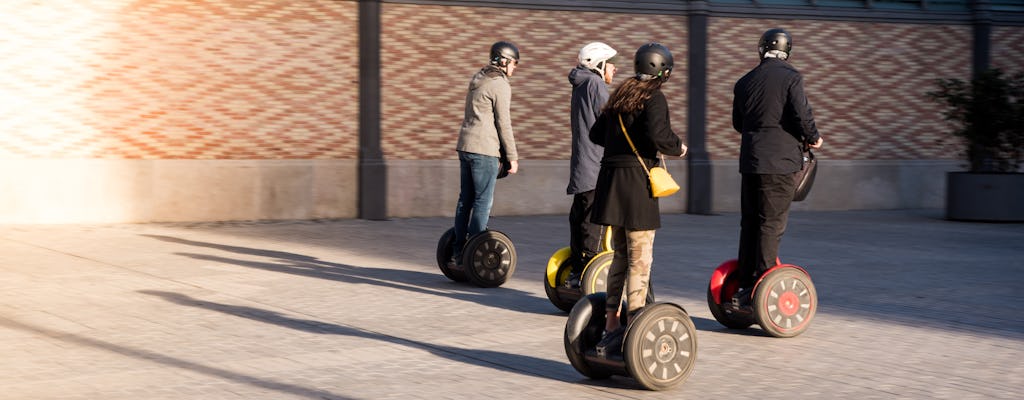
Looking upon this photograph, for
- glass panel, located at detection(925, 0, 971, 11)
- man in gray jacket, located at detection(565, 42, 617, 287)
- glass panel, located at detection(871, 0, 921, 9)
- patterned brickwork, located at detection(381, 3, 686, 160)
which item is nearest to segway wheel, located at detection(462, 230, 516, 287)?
man in gray jacket, located at detection(565, 42, 617, 287)

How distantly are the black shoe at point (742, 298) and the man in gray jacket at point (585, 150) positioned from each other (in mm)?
981

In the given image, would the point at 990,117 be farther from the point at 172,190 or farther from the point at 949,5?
the point at 172,190

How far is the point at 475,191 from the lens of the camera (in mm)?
9352

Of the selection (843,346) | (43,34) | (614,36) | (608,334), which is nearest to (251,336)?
(608,334)

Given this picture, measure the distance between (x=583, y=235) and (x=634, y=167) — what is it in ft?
6.50

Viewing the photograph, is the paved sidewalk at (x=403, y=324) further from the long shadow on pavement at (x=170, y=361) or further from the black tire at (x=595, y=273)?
the black tire at (x=595, y=273)

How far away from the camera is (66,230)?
12.9 meters

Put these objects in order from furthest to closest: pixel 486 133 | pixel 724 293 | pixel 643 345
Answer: pixel 486 133 → pixel 724 293 → pixel 643 345

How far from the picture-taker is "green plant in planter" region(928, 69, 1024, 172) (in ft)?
52.1

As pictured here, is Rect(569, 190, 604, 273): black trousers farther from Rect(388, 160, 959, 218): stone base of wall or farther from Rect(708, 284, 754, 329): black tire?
Rect(388, 160, 959, 218): stone base of wall

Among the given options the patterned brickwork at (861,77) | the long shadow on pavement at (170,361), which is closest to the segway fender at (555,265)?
the long shadow on pavement at (170,361)

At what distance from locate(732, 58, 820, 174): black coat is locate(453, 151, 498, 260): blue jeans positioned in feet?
7.79

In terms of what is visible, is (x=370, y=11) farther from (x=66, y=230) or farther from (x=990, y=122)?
(x=990, y=122)

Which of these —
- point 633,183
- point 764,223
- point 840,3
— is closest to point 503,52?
point 764,223
